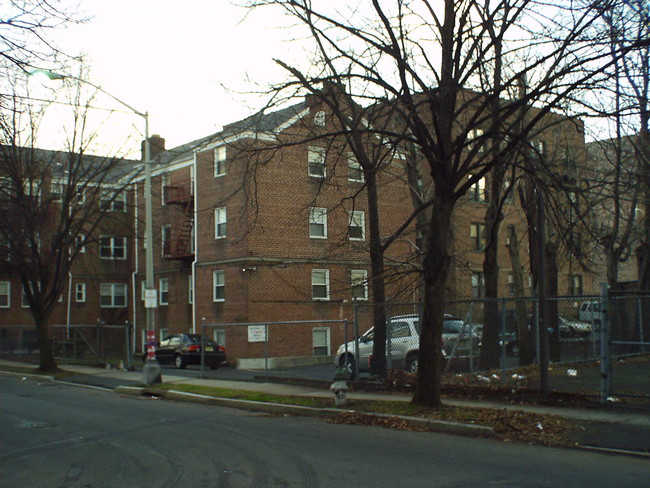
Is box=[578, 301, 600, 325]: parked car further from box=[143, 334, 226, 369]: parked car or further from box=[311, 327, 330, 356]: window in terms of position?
box=[143, 334, 226, 369]: parked car

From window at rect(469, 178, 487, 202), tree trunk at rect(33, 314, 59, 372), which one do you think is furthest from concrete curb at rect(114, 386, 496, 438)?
window at rect(469, 178, 487, 202)

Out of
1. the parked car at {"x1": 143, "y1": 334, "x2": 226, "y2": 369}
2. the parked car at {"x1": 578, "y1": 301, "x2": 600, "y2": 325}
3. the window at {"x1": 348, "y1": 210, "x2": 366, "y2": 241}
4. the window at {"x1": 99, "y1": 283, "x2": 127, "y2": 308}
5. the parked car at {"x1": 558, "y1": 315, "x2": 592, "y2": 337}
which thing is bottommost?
the parked car at {"x1": 143, "y1": 334, "x2": 226, "y2": 369}

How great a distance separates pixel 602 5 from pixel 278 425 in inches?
360

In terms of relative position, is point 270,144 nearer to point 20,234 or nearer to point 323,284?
point 20,234

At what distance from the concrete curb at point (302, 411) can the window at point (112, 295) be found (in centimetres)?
2773

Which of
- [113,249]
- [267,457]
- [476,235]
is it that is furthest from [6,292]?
[267,457]

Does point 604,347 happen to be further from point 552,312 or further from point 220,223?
point 220,223

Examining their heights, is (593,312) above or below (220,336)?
above

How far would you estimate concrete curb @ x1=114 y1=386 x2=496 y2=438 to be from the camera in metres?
11.2

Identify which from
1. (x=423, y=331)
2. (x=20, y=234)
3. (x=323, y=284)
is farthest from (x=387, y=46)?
(x=323, y=284)

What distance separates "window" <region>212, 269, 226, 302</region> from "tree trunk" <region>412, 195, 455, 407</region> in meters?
22.2

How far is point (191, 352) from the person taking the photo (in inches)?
1200

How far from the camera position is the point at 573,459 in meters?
9.12

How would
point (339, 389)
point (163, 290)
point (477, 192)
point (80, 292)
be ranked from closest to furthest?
point (339, 389), point (477, 192), point (163, 290), point (80, 292)
